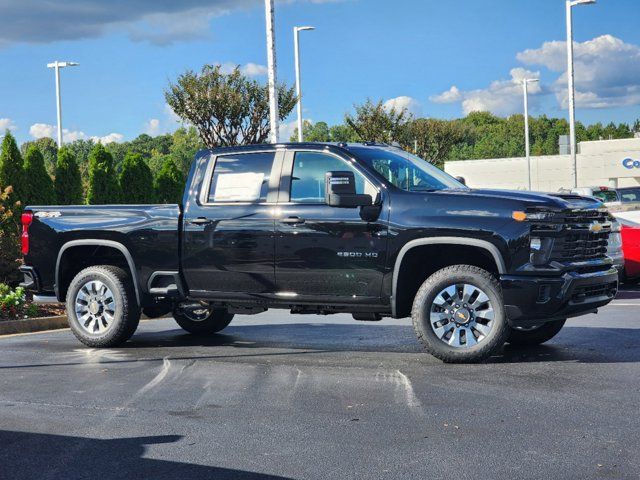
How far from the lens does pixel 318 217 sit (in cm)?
923

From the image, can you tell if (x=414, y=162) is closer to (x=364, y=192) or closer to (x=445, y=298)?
(x=364, y=192)

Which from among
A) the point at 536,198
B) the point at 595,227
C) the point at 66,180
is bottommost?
the point at 595,227

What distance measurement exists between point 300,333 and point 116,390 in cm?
398

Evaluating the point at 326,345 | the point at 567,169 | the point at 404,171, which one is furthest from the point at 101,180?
the point at 567,169

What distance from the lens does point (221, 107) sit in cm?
3275

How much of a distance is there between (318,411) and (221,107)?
26652 millimetres

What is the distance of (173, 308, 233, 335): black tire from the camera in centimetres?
1166

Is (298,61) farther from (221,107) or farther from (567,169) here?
(567,169)

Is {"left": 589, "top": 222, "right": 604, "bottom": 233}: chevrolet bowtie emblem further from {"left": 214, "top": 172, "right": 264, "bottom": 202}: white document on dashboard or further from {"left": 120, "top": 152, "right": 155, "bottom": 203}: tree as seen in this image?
{"left": 120, "top": 152, "right": 155, "bottom": 203}: tree

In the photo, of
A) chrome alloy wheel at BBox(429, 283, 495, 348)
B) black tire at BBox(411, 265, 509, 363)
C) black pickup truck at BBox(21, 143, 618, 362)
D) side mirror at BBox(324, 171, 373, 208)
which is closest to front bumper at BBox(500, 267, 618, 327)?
black pickup truck at BBox(21, 143, 618, 362)

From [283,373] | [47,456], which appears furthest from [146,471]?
[283,373]

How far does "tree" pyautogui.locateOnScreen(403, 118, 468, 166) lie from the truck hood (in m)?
64.6

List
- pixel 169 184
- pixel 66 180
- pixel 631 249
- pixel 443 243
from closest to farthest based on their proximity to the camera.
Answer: pixel 443 243
pixel 631 249
pixel 66 180
pixel 169 184

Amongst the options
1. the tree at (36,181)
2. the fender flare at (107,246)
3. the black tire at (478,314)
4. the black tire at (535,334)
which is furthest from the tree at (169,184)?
the black tire at (478,314)
